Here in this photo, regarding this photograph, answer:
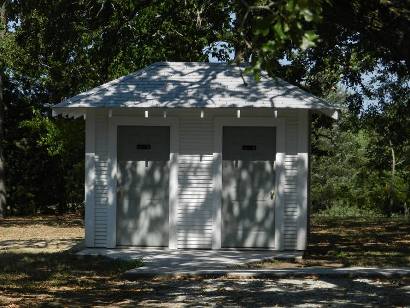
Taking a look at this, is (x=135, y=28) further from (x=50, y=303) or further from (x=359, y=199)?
(x=359, y=199)

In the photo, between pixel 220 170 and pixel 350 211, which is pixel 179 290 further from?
pixel 350 211

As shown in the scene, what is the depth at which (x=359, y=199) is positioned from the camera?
38594 millimetres

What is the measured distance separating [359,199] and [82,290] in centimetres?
→ 3032

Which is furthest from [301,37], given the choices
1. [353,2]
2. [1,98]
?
[1,98]

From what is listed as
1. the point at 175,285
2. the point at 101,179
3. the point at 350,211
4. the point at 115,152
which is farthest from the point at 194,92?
the point at 350,211

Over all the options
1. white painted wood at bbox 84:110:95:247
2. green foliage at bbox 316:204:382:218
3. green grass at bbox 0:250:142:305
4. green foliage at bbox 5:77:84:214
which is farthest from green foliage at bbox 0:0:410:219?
green foliage at bbox 316:204:382:218

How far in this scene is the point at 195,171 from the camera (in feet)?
45.7

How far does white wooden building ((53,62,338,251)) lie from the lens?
1380 cm

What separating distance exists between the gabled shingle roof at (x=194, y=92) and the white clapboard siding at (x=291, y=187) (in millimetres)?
505

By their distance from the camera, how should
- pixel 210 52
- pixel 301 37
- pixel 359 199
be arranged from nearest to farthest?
pixel 301 37
pixel 210 52
pixel 359 199

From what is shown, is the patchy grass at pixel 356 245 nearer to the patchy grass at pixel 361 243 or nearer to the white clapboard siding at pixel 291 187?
the patchy grass at pixel 361 243

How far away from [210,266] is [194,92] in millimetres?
3623

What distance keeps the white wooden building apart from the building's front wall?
2cm

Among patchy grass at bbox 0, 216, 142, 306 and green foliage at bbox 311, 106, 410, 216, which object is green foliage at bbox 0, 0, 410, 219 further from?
patchy grass at bbox 0, 216, 142, 306
